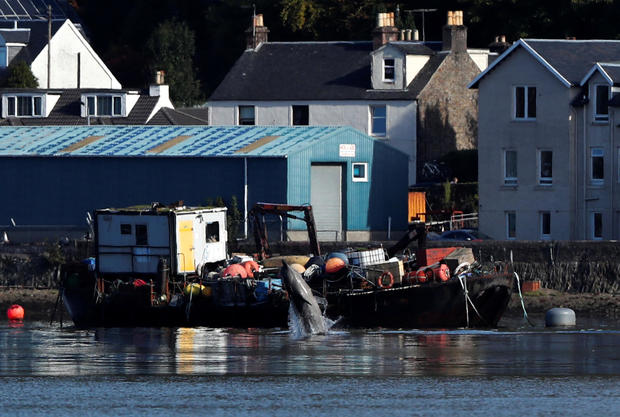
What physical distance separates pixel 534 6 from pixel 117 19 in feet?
129

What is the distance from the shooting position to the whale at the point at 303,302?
135ft

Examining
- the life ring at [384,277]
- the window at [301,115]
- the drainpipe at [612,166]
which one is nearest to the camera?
the life ring at [384,277]

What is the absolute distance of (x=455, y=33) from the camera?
7519 cm

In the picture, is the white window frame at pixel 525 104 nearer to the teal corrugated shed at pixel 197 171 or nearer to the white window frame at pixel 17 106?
the teal corrugated shed at pixel 197 171

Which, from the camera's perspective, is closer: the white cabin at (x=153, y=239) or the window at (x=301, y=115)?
the white cabin at (x=153, y=239)

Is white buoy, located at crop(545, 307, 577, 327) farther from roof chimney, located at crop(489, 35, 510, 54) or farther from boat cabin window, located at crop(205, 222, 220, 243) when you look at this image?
roof chimney, located at crop(489, 35, 510, 54)

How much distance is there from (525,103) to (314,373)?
27444 millimetres

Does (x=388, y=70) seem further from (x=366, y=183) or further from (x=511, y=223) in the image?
(x=511, y=223)

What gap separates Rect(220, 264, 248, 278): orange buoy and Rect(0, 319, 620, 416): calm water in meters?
1.63

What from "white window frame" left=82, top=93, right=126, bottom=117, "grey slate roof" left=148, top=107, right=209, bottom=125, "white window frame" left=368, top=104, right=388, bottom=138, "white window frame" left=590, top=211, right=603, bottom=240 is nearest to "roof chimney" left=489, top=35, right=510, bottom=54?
"white window frame" left=368, top=104, right=388, bottom=138

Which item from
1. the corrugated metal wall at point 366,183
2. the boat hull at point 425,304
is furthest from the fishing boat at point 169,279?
the corrugated metal wall at point 366,183

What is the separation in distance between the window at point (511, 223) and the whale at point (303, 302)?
763 inches

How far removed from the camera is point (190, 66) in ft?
324

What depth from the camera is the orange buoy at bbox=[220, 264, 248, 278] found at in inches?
1730
